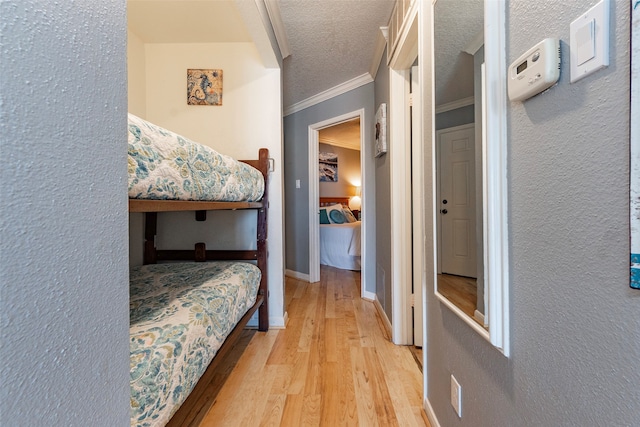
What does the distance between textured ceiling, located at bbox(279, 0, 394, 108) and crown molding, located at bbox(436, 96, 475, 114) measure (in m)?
1.21

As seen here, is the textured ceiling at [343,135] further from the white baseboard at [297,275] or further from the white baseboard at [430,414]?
the white baseboard at [430,414]

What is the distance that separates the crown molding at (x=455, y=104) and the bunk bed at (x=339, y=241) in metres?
2.87

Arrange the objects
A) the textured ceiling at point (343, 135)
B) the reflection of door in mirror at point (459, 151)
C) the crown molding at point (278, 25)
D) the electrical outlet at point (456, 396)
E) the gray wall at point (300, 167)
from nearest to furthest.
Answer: the reflection of door in mirror at point (459, 151), the electrical outlet at point (456, 396), the crown molding at point (278, 25), the gray wall at point (300, 167), the textured ceiling at point (343, 135)

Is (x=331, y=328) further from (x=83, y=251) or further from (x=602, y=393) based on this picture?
(x=83, y=251)

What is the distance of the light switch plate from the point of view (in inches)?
16.6

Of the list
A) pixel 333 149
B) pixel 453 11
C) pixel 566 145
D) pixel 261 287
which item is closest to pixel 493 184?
pixel 566 145

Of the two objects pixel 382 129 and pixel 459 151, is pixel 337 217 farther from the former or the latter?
pixel 459 151

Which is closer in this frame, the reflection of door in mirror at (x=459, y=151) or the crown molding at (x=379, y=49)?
the reflection of door in mirror at (x=459, y=151)

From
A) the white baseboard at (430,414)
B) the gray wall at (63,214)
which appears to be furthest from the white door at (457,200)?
the gray wall at (63,214)

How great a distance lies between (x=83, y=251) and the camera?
40 centimetres

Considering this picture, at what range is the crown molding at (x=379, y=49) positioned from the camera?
1976 mm

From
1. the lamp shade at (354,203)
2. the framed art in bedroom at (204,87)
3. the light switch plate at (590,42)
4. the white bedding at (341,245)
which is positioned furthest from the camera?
the lamp shade at (354,203)

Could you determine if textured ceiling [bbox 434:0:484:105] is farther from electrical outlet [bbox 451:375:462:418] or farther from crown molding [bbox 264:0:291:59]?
crown molding [bbox 264:0:291:59]

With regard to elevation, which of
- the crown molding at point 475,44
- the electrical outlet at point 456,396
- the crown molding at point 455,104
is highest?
the crown molding at point 475,44
